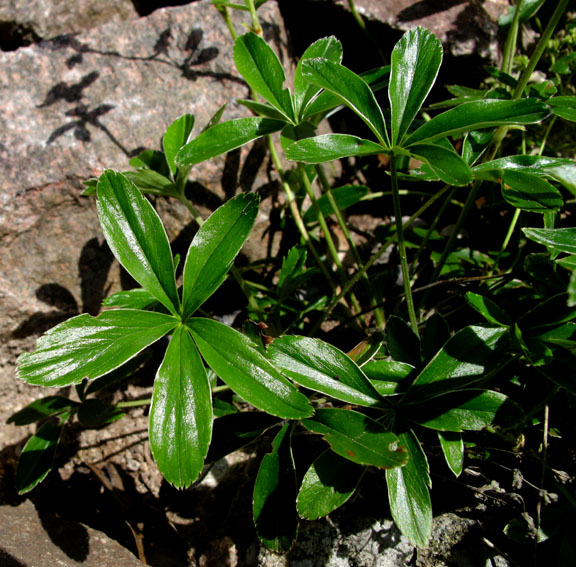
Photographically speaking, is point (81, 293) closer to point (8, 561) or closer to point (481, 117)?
point (8, 561)

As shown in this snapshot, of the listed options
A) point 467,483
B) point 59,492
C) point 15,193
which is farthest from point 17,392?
point 467,483

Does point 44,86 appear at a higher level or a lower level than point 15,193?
higher

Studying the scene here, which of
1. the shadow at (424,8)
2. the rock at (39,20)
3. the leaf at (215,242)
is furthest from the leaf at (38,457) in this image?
the shadow at (424,8)

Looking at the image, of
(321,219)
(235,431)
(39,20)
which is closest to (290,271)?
(321,219)

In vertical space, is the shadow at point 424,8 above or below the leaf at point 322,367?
above

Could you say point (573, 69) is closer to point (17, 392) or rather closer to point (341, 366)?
point (341, 366)

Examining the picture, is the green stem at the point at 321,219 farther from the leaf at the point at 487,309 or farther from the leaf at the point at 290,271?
the leaf at the point at 487,309
